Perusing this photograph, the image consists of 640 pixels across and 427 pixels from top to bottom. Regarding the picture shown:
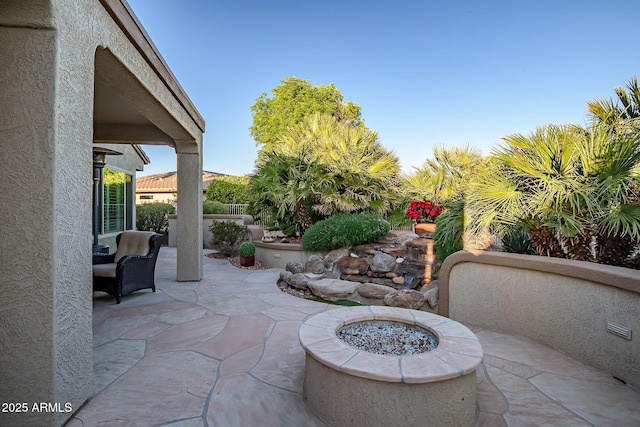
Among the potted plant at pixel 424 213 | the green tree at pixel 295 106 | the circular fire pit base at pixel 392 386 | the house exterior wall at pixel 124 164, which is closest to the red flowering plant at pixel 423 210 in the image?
the potted plant at pixel 424 213

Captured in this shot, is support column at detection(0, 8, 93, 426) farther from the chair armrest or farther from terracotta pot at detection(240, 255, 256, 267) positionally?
terracotta pot at detection(240, 255, 256, 267)

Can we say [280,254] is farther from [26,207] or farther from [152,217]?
[152,217]

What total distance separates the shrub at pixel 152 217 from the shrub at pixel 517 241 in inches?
519

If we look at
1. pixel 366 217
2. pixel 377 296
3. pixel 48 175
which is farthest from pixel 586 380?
pixel 366 217

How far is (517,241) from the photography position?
4.53 m

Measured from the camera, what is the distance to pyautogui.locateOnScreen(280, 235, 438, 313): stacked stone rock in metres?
5.38

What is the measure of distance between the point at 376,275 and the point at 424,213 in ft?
6.68

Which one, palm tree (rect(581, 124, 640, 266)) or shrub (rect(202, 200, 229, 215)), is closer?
palm tree (rect(581, 124, 640, 266))

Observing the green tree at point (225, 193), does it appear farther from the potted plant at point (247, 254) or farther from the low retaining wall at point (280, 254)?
the potted plant at point (247, 254)

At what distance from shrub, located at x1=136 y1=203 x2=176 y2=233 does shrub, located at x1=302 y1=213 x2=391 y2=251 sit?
341 inches

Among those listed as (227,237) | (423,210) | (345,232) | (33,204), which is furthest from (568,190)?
(227,237)

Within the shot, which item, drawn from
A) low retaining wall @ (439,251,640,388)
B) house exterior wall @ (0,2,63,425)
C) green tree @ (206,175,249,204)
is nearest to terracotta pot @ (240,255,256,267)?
low retaining wall @ (439,251,640,388)

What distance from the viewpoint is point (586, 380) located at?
3004 millimetres

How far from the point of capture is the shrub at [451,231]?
5.02 metres
